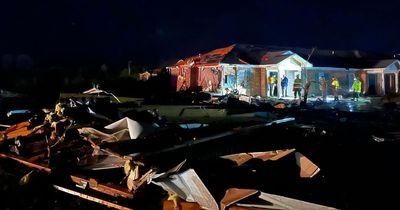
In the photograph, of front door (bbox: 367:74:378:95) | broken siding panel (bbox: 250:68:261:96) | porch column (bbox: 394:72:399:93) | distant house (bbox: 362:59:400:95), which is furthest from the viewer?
front door (bbox: 367:74:378:95)

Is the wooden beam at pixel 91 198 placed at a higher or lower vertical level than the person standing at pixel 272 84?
lower

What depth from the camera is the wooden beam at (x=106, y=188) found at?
6785 mm

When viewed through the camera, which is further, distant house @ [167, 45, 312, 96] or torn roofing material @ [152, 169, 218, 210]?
distant house @ [167, 45, 312, 96]

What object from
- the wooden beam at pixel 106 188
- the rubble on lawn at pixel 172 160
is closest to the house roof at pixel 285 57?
the rubble on lawn at pixel 172 160

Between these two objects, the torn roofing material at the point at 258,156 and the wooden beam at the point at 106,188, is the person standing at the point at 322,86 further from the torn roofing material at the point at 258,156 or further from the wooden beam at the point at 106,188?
the wooden beam at the point at 106,188

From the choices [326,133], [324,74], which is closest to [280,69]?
[324,74]

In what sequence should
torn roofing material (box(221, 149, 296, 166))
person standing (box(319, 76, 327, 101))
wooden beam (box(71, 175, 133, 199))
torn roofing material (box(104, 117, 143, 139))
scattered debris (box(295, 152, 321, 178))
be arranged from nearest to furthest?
wooden beam (box(71, 175, 133, 199)) → scattered debris (box(295, 152, 321, 178)) → torn roofing material (box(221, 149, 296, 166)) → torn roofing material (box(104, 117, 143, 139)) → person standing (box(319, 76, 327, 101))

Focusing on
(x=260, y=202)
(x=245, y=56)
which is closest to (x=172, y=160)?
(x=260, y=202)

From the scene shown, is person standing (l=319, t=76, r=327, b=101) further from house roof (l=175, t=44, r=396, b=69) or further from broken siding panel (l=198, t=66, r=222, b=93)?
broken siding panel (l=198, t=66, r=222, b=93)

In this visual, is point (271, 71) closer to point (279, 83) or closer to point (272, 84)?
point (272, 84)

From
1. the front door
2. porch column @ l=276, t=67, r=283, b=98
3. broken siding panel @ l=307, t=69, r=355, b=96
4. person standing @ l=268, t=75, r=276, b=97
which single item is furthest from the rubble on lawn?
the front door

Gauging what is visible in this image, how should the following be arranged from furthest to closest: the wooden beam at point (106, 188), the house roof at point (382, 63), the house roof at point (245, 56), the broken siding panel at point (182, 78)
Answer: the broken siding panel at point (182, 78) < the house roof at point (382, 63) < the house roof at point (245, 56) < the wooden beam at point (106, 188)

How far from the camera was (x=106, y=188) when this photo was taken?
7066mm

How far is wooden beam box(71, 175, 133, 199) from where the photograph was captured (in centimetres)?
679
